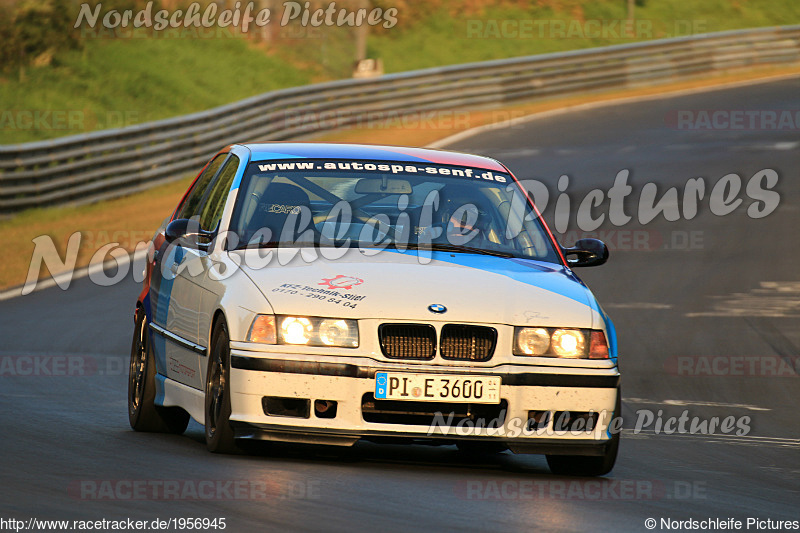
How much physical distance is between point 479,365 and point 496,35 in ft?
127

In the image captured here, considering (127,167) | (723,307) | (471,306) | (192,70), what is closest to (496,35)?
(192,70)

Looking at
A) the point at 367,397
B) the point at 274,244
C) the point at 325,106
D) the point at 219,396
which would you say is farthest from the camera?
the point at 325,106

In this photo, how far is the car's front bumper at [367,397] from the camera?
6656mm

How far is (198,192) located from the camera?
895 centimetres

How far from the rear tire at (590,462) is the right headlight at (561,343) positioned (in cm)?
25

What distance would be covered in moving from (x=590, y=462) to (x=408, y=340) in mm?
1179

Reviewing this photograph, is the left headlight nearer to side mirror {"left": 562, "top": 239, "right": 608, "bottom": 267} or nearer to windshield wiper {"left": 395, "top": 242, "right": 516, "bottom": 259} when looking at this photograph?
windshield wiper {"left": 395, "top": 242, "right": 516, "bottom": 259}

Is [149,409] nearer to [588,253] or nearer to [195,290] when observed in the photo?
[195,290]

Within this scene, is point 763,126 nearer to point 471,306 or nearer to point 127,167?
point 127,167

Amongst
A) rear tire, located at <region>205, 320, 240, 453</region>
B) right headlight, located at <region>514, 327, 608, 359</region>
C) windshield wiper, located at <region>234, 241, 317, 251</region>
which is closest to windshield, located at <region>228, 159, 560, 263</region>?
windshield wiper, located at <region>234, 241, 317, 251</region>

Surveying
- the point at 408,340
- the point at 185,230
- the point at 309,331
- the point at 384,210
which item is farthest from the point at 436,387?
the point at 185,230

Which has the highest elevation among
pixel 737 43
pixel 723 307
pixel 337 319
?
pixel 737 43

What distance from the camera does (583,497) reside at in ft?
21.1

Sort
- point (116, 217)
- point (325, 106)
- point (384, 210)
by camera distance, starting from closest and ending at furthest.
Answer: point (384, 210)
point (116, 217)
point (325, 106)
